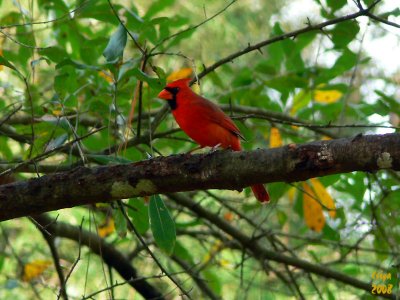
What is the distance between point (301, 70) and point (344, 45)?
39cm

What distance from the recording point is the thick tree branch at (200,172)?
2205 mm

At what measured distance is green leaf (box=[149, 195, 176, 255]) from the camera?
10.1 feet

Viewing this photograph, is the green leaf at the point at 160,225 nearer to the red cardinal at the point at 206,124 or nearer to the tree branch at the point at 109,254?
the red cardinal at the point at 206,124

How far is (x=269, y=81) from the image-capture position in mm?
4152

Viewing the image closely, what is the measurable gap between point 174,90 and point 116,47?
3.31ft

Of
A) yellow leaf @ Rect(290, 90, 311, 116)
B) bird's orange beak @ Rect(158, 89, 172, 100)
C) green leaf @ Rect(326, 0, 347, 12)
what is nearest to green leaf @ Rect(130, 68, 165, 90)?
bird's orange beak @ Rect(158, 89, 172, 100)

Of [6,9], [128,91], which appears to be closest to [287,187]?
[128,91]

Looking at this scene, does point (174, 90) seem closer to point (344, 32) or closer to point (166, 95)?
point (166, 95)

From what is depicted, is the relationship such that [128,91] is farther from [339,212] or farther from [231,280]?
[231,280]

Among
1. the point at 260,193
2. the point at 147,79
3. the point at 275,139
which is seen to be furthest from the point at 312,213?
the point at 147,79

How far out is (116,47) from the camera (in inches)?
125

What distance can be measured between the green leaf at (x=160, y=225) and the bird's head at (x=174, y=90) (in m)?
1.09

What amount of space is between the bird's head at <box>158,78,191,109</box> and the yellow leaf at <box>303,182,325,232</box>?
3.26 feet

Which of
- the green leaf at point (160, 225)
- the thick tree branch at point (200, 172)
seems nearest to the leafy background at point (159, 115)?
the green leaf at point (160, 225)
